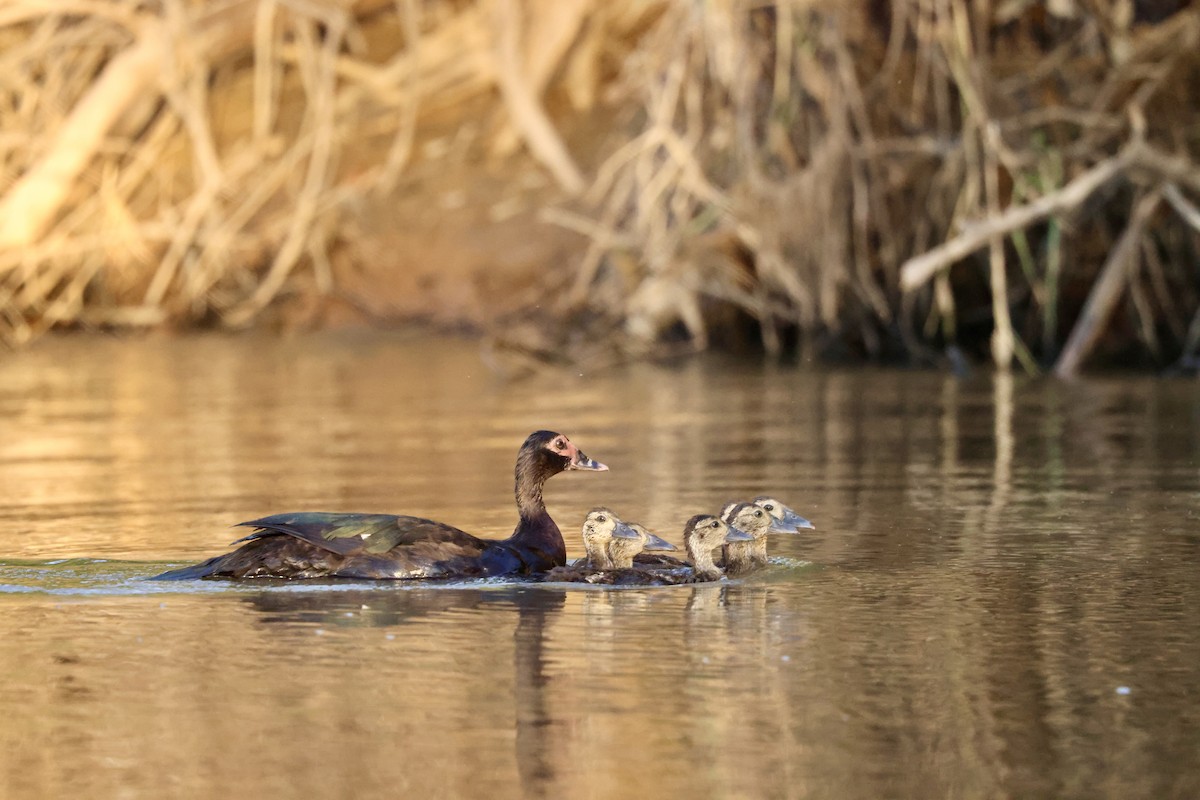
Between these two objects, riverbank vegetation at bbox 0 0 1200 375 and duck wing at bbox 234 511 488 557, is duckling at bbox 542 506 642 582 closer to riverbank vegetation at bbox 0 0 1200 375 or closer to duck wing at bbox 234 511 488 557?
duck wing at bbox 234 511 488 557

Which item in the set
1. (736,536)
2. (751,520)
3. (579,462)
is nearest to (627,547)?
(736,536)

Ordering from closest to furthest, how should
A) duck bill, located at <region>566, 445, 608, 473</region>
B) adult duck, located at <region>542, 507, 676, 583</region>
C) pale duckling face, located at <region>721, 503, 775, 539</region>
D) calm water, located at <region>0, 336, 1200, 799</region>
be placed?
calm water, located at <region>0, 336, 1200, 799</region>, adult duck, located at <region>542, 507, 676, 583</region>, pale duckling face, located at <region>721, 503, 775, 539</region>, duck bill, located at <region>566, 445, 608, 473</region>

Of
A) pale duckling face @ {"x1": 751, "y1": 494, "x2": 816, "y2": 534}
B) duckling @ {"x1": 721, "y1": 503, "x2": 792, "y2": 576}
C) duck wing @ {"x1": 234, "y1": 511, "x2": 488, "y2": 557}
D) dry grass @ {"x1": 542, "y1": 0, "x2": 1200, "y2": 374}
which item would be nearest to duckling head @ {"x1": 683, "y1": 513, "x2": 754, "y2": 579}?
duckling @ {"x1": 721, "y1": 503, "x2": 792, "y2": 576}

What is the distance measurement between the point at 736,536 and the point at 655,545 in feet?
1.09

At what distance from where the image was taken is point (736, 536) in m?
8.17

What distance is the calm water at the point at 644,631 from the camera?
5.34 m

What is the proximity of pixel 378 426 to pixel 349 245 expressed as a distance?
460 inches

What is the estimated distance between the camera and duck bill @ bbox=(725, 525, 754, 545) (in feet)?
26.8

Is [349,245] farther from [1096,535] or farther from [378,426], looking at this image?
[1096,535]

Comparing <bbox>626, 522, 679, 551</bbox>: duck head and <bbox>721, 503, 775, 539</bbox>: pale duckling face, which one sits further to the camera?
<bbox>721, 503, 775, 539</bbox>: pale duckling face

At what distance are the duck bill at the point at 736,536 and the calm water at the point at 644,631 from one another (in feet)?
0.67

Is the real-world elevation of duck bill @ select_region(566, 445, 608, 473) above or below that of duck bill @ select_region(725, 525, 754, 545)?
above

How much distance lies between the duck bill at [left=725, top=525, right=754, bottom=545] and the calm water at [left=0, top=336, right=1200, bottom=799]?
204 mm

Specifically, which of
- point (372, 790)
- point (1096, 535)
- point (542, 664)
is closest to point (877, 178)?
point (1096, 535)
